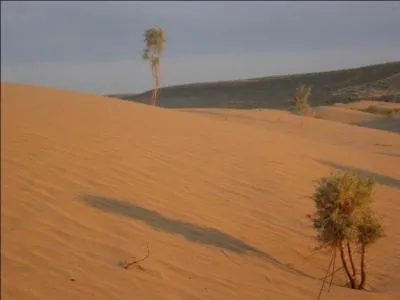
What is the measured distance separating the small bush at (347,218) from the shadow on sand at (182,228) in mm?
585

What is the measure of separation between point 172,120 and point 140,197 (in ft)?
22.0

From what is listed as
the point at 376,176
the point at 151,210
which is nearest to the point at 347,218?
the point at 151,210

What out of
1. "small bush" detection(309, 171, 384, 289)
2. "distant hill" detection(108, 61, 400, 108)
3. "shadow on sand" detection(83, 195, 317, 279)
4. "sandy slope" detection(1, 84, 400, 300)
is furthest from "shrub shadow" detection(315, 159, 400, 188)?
"distant hill" detection(108, 61, 400, 108)

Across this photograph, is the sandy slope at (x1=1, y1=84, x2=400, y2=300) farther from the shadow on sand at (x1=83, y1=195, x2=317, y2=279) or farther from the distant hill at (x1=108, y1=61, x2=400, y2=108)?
the distant hill at (x1=108, y1=61, x2=400, y2=108)

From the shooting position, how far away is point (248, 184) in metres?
11.0

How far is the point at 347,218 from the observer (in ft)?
24.9

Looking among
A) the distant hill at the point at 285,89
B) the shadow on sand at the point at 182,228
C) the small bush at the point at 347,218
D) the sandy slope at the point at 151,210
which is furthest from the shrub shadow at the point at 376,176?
the distant hill at the point at 285,89

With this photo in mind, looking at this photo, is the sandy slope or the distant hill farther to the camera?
the distant hill

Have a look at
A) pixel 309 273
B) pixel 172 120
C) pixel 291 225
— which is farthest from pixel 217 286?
pixel 172 120

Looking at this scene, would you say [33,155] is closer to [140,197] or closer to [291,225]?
[140,197]

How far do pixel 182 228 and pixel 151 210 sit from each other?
2.03 ft

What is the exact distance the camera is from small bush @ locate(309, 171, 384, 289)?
7555mm

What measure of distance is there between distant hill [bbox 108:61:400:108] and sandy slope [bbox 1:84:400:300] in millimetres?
44935

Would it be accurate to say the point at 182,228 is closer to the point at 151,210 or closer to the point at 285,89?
the point at 151,210
